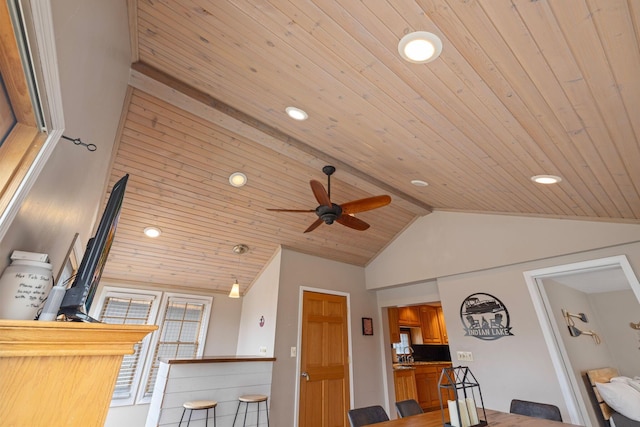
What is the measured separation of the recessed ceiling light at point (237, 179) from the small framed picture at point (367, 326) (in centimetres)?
328

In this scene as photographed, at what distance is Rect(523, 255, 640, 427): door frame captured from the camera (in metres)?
2.96

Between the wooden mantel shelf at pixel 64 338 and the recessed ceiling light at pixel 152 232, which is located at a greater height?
the recessed ceiling light at pixel 152 232

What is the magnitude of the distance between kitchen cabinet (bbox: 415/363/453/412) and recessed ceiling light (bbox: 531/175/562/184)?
4.82m

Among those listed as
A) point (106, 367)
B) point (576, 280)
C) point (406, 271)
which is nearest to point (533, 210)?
point (576, 280)

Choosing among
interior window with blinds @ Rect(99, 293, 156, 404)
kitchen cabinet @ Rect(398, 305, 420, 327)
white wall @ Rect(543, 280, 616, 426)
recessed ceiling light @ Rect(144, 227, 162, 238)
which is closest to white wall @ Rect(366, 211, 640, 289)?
white wall @ Rect(543, 280, 616, 426)

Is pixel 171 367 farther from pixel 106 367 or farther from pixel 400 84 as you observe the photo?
pixel 400 84

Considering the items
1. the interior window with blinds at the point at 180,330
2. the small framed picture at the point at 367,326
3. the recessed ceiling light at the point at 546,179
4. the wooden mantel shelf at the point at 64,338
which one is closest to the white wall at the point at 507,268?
the small framed picture at the point at 367,326

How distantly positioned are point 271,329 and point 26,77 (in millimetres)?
4065

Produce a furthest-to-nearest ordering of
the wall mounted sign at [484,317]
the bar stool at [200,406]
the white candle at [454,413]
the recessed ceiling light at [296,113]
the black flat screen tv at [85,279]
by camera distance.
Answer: the wall mounted sign at [484,317] < the bar stool at [200,406] < the recessed ceiling light at [296,113] < the white candle at [454,413] < the black flat screen tv at [85,279]

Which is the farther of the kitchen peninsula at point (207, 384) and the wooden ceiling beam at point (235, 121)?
the kitchen peninsula at point (207, 384)

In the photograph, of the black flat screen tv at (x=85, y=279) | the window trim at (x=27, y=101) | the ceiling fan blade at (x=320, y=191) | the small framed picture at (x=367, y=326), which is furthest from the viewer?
the small framed picture at (x=367, y=326)

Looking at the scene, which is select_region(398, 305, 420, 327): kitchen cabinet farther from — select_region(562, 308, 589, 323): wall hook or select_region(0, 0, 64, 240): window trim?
select_region(0, 0, 64, 240): window trim

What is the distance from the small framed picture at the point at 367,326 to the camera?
512cm

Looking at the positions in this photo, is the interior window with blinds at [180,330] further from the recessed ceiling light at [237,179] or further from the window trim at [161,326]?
the recessed ceiling light at [237,179]
